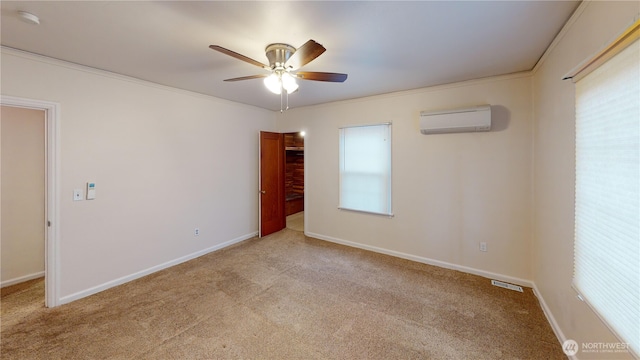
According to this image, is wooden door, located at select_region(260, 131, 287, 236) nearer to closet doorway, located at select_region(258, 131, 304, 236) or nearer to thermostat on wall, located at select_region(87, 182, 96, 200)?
closet doorway, located at select_region(258, 131, 304, 236)

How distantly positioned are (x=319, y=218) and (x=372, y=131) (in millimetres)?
1884

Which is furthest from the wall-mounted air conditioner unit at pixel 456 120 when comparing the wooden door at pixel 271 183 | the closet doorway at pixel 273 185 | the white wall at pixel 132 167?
the white wall at pixel 132 167

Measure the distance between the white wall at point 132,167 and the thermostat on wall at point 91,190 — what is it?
5 centimetres

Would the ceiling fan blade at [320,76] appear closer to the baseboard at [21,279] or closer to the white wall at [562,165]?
the white wall at [562,165]

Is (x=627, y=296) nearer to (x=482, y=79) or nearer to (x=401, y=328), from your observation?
(x=401, y=328)

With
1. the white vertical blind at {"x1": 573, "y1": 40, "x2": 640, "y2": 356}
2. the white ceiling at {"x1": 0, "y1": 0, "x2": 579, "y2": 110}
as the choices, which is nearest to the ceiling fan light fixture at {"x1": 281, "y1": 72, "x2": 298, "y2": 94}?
the white ceiling at {"x1": 0, "y1": 0, "x2": 579, "y2": 110}

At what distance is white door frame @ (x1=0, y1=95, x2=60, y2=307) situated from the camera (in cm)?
243

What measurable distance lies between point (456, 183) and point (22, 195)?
18.3ft

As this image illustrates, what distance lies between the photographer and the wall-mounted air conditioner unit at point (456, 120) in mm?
2889

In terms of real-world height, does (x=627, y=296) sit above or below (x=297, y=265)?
above

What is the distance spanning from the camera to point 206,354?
6.16ft

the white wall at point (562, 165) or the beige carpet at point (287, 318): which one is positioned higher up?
the white wall at point (562, 165)

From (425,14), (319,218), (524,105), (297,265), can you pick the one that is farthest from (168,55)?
(524,105)
